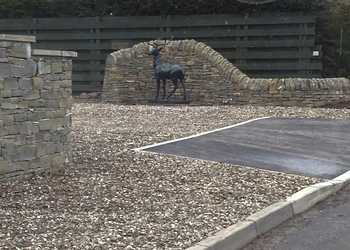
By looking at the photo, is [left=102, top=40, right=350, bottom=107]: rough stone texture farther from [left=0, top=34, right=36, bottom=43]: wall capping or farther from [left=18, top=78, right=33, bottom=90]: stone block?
[left=0, top=34, right=36, bottom=43]: wall capping

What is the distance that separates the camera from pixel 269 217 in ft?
21.7

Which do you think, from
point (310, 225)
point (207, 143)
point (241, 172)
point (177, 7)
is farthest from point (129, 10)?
point (310, 225)

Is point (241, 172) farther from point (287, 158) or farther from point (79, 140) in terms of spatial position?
point (79, 140)

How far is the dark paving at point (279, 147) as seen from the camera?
9234mm

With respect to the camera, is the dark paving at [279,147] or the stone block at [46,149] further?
the dark paving at [279,147]

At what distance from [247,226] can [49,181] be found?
8.39 feet

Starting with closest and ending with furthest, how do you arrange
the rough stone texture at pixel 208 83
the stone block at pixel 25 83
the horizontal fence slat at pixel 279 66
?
1. the stone block at pixel 25 83
2. the rough stone texture at pixel 208 83
3. the horizontal fence slat at pixel 279 66

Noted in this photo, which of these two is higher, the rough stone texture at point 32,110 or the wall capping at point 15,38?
the wall capping at point 15,38

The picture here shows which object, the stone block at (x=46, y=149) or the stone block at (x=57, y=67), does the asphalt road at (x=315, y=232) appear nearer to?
the stone block at (x=46, y=149)

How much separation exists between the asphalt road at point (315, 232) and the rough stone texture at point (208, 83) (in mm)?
9636

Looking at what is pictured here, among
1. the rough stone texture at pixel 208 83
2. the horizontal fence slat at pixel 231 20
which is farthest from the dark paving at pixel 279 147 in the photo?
the horizontal fence slat at pixel 231 20

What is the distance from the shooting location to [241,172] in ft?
28.1

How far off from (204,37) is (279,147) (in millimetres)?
9931

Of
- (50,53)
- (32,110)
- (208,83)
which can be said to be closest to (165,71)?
(208,83)
